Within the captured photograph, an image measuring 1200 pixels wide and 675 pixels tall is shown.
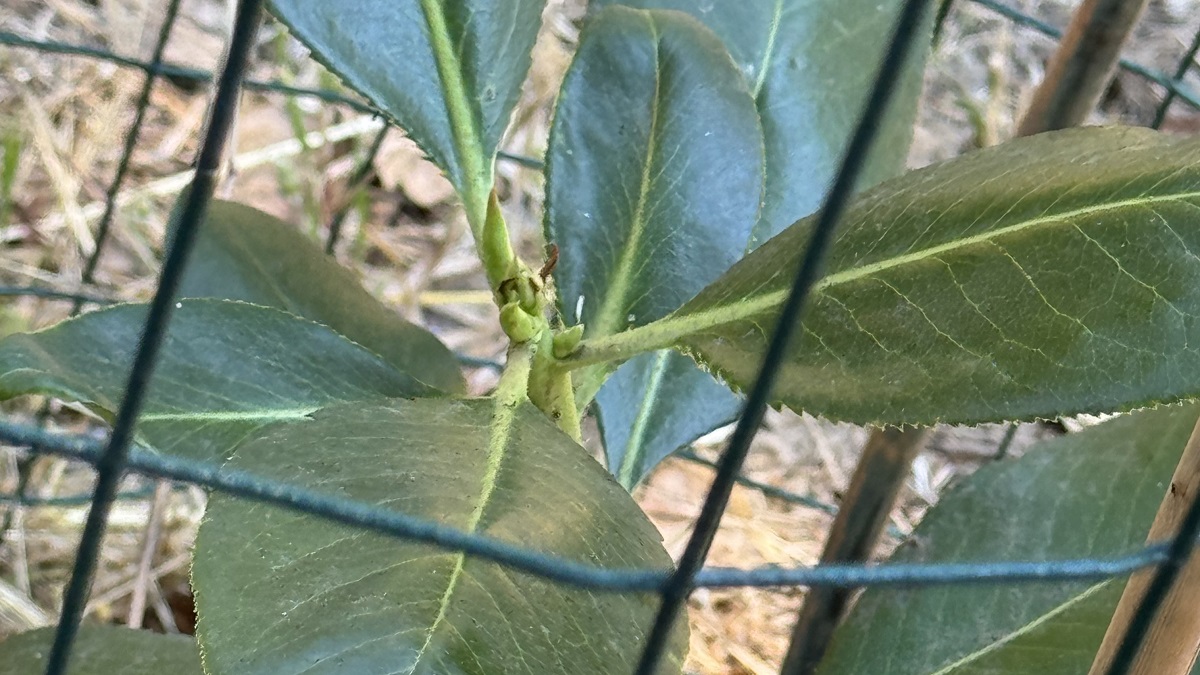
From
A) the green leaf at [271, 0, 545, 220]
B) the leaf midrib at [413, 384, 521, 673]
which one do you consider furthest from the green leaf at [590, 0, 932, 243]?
the leaf midrib at [413, 384, 521, 673]

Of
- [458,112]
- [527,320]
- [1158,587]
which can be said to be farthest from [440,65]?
[1158,587]

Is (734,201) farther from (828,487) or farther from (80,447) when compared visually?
(828,487)

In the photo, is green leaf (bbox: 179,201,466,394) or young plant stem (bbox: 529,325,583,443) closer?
young plant stem (bbox: 529,325,583,443)

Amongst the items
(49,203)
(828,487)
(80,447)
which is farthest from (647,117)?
(49,203)

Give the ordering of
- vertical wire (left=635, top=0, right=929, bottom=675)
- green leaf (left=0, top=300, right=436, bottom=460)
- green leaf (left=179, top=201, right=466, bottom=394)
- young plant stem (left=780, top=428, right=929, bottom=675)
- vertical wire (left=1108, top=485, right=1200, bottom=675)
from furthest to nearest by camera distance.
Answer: young plant stem (left=780, top=428, right=929, bottom=675) → green leaf (left=179, top=201, right=466, bottom=394) → green leaf (left=0, top=300, right=436, bottom=460) → vertical wire (left=1108, top=485, right=1200, bottom=675) → vertical wire (left=635, top=0, right=929, bottom=675)

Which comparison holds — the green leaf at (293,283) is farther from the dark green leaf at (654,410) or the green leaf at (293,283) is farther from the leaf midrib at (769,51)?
the leaf midrib at (769,51)

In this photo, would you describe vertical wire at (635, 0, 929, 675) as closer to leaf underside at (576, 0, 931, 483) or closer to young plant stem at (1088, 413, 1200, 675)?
young plant stem at (1088, 413, 1200, 675)

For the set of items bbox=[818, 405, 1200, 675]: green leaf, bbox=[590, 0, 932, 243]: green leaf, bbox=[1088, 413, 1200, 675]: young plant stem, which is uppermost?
bbox=[590, 0, 932, 243]: green leaf
